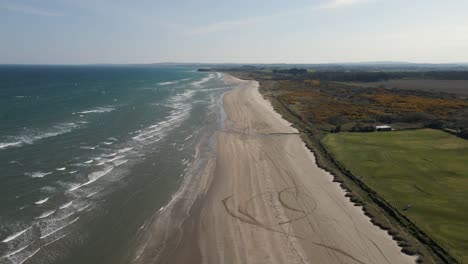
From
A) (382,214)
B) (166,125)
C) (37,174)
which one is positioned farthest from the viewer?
(166,125)

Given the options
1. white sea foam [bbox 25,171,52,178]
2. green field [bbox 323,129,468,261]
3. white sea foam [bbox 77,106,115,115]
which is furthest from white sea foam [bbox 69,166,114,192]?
white sea foam [bbox 77,106,115,115]

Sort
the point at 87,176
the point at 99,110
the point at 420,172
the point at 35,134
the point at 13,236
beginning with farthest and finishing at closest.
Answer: the point at 99,110 < the point at 35,134 < the point at 420,172 < the point at 87,176 < the point at 13,236

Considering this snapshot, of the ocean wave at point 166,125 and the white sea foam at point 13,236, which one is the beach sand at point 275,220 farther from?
the ocean wave at point 166,125

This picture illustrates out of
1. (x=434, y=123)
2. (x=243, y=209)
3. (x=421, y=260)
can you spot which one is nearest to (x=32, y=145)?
(x=243, y=209)

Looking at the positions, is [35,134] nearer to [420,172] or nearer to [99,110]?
[99,110]

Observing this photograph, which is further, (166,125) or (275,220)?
(166,125)

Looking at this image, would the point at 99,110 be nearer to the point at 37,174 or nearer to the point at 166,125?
the point at 166,125

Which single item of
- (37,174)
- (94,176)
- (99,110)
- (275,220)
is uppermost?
(37,174)

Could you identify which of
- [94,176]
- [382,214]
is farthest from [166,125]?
[382,214]

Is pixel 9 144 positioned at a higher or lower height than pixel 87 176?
higher
